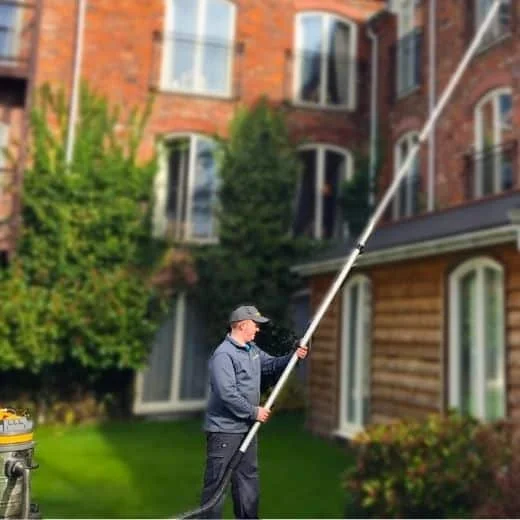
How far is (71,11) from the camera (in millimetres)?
14492

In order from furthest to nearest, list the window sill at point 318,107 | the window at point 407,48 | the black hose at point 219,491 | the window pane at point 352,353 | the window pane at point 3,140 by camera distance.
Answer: the window sill at point 318,107 → the window at point 407,48 → the window pane at point 3,140 → the window pane at point 352,353 → the black hose at point 219,491

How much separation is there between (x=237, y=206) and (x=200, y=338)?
3.24m

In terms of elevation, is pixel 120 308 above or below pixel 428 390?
above

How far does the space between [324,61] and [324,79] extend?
0.50 meters

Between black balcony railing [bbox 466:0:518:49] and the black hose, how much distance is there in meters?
11.9

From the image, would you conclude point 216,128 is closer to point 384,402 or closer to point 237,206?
point 237,206

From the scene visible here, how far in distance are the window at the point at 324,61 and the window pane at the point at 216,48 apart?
1.92 meters

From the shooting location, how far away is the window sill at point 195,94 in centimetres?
1507

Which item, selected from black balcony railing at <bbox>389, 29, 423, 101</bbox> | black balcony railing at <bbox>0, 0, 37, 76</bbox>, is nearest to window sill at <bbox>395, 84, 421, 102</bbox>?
black balcony railing at <bbox>389, 29, 423, 101</bbox>

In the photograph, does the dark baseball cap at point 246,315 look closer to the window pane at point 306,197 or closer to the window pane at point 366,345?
the window pane at point 366,345

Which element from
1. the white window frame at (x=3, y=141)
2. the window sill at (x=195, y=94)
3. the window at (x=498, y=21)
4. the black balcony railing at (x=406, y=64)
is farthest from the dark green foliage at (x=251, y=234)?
the window at (x=498, y=21)

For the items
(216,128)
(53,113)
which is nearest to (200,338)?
(216,128)

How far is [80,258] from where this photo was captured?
42.1 feet

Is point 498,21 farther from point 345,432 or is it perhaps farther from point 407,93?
point 345,432
